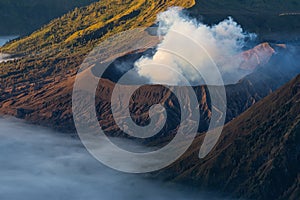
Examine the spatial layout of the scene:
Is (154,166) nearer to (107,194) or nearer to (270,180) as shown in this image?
(107,194)

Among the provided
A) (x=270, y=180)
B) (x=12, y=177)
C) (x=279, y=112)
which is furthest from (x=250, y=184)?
(x=12, y=177)

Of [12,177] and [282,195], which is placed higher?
[12,177]

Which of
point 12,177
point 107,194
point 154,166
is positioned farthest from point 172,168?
point 12,177

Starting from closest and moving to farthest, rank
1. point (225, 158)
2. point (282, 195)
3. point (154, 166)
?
point (282, 195), point (225, 158), point (154, 166)

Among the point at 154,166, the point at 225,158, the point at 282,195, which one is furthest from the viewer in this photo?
the point at 154,166

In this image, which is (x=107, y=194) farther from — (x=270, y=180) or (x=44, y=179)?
(x=270, y=180)

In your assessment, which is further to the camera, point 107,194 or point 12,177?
point 12,177
